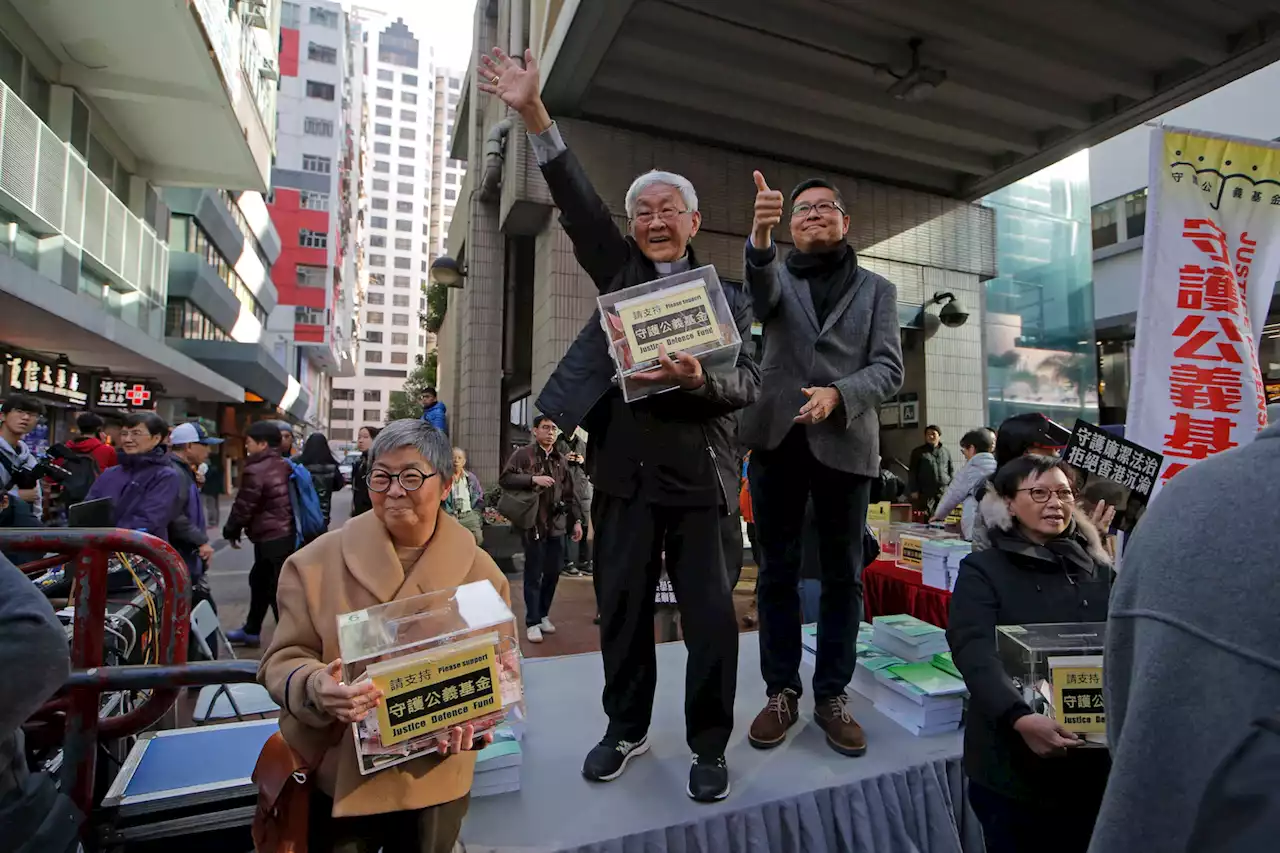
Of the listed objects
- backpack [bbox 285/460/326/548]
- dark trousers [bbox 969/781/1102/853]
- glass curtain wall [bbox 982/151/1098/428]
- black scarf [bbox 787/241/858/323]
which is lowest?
dark trousers [bbox 969/781/1102/853]

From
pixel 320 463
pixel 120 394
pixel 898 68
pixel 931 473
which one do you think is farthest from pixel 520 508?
pixel 120 394

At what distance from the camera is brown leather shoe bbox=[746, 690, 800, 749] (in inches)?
85.4

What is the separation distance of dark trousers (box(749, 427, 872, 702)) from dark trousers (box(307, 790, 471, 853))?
1249mm

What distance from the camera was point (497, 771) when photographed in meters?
1.92

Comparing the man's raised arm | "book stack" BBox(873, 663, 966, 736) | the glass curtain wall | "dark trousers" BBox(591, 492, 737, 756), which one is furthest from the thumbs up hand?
the glass curtain wall

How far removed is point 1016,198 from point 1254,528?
12.0m

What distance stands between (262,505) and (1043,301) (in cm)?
1147

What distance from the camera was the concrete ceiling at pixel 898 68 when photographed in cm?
585

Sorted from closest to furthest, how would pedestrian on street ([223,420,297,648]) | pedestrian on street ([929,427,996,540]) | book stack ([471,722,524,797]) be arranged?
book stack ([471,722,524,797]), pedestrian on street ([929,427,996,540]), pedestrian on street ([223,420,297,648])

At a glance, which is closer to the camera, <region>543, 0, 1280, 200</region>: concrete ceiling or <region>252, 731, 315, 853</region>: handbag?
<region>252, 731, 315, 853</region>: handbag

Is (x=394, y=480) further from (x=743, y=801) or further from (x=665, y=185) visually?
(x=743, y=801)

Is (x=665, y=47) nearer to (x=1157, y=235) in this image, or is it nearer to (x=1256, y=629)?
(x=1157, y=235)

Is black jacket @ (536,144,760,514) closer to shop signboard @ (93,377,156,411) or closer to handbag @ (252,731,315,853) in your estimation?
handbag @ (252,731,315,853)

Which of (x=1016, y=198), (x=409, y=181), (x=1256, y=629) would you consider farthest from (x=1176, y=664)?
(x=409, y=181)
